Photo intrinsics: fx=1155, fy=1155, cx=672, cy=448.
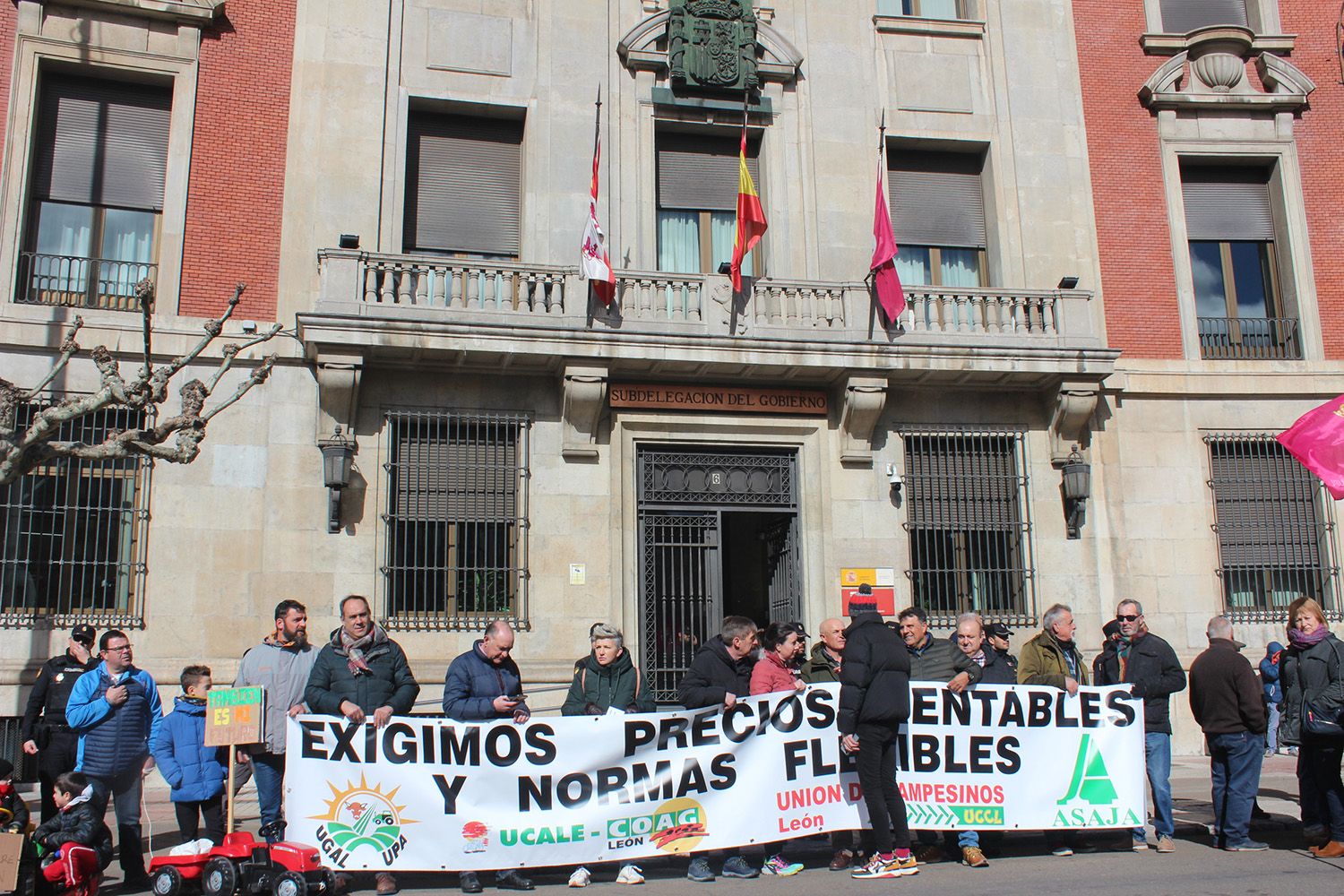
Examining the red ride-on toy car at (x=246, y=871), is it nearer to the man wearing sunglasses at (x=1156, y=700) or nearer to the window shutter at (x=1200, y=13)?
the man wearing sunglasses at (x=1156, y=700)

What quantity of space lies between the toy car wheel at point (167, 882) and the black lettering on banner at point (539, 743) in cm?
240

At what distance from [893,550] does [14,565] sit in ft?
34.3

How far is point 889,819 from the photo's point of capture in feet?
28.7

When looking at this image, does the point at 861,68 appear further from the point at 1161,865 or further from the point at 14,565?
the point at 14,565

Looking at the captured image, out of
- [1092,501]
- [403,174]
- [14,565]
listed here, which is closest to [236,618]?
[14,565]

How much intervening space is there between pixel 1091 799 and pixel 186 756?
6894 mm

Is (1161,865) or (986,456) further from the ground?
(986,456)

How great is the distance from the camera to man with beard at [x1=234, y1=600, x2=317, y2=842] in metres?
8.49

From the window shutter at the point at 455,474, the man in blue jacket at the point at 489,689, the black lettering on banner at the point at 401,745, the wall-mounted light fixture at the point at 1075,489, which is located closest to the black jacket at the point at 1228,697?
the man in blue jacket at the point at 489,689

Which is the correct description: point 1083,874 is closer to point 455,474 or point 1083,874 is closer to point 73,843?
point 73,843

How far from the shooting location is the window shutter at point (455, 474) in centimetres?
1405

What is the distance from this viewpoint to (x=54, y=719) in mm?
9289

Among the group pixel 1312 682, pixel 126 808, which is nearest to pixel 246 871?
pixel 126 808

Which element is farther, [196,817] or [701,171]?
[701,171]
